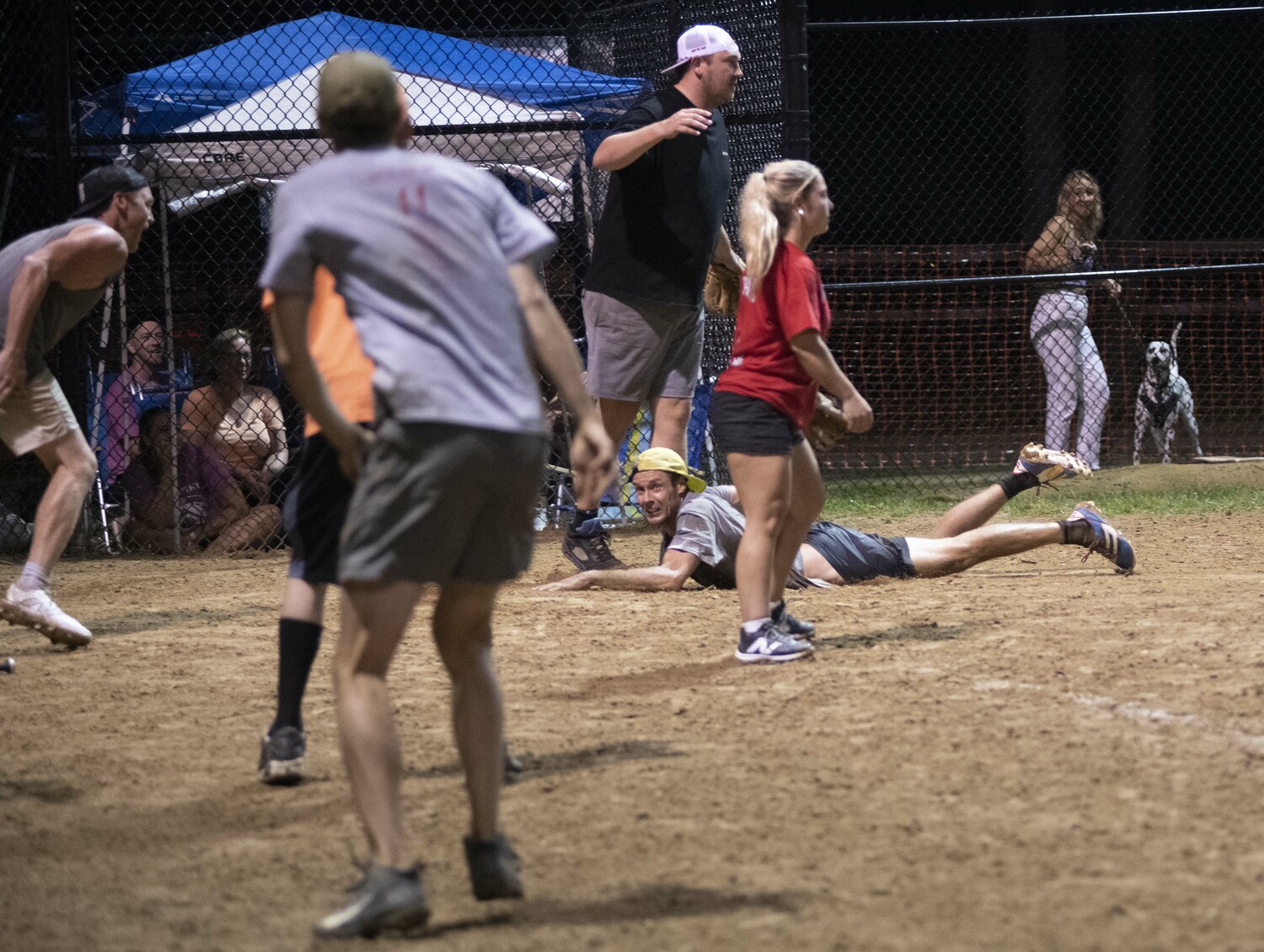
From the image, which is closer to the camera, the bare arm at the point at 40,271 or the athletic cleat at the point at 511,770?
the athletic cleat at the point at 511,770

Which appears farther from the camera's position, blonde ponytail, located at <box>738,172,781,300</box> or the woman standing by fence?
the woman standing by fence

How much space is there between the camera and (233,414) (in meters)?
9.09

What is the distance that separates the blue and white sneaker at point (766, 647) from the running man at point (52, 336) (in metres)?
2.68

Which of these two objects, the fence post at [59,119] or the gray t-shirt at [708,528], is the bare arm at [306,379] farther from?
the fence post at [59,119]

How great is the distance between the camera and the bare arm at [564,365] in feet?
10.2

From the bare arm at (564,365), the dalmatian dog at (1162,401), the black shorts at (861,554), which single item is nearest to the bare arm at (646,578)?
the black shorts at (861,554)

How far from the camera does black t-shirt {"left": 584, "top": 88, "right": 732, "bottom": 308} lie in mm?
7090

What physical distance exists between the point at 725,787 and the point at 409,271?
1.65 metres

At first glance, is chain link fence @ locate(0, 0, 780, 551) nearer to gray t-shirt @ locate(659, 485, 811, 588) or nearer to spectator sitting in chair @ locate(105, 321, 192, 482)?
spectator sitting in chair @ locate(105, 321, 192, 482)

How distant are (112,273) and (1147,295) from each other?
43.2 ft

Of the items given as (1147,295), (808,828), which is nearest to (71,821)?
(808,828)

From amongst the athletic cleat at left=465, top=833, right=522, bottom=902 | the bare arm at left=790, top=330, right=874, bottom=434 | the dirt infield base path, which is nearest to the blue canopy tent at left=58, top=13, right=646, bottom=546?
the dirt infield base path

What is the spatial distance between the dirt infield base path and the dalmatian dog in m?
5.65

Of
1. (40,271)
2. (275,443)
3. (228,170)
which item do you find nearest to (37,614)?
(40,271)
